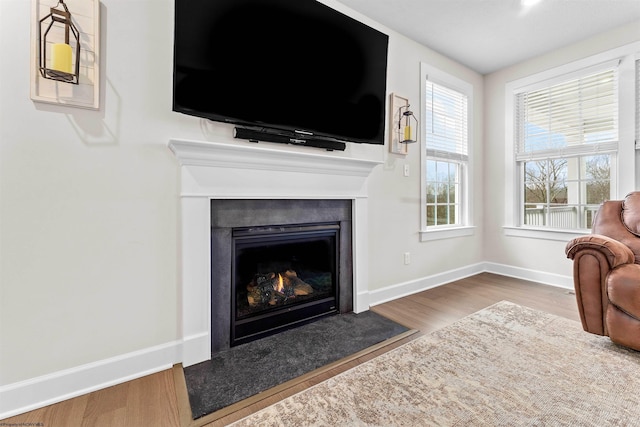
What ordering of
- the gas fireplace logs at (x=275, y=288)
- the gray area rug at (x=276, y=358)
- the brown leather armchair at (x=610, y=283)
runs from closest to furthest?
the gray area rug at (x=276, y=358) → the brown leather armchair at (x=610, y=283) → the gas fireplace logs at (x=275, y=288)

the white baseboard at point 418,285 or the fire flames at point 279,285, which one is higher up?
the fire flames at point 279,285

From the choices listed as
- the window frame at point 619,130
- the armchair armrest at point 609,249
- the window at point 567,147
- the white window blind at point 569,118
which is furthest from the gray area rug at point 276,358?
the white window blind at point 569,118

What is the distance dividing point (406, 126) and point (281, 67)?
4.42 ft

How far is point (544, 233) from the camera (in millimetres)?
3283

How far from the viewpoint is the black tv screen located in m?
1.61

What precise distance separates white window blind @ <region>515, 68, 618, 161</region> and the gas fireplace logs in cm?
313

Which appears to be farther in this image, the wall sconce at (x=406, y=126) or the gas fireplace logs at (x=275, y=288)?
the wall sconce at (x=406, y=126)

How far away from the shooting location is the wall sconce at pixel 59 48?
1.27 m

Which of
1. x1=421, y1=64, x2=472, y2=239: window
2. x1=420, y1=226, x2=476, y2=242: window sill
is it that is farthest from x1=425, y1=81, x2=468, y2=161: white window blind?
x1=420, y1=226, x2=476, y2=242: window sill

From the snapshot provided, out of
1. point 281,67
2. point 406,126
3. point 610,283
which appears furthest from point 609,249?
point 281,67

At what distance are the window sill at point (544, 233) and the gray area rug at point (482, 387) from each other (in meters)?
1.55

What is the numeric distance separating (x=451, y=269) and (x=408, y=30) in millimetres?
2603

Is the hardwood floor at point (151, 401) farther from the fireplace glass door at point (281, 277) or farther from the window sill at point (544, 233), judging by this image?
the window sill at point (544, 233)

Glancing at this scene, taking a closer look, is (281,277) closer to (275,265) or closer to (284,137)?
(275,265)
